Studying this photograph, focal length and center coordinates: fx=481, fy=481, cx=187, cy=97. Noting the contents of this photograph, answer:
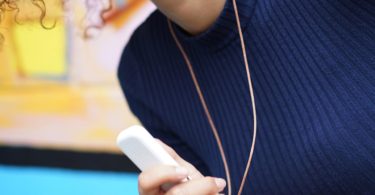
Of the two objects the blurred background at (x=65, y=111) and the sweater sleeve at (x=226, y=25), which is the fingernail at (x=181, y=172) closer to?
the sweater sleeve at (x=226, y=25)

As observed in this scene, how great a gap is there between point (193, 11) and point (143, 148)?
188 millimetres

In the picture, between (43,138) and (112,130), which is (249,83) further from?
(43,138)

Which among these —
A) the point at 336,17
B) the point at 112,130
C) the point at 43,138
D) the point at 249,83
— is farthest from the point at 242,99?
the point at 43,138

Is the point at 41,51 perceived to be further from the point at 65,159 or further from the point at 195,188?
the point at 195,188

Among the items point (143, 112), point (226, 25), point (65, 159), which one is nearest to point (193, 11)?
point (226, 25)

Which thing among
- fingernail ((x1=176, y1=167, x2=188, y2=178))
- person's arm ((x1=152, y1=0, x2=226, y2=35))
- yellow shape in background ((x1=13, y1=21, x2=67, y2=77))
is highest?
person's arm ((x1=152, y1=0, x2=226, y2=35))

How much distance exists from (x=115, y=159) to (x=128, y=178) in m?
0.08

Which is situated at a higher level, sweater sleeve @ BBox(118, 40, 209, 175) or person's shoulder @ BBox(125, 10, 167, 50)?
person's shoulder @ BBox(125, 10, 167, 50)

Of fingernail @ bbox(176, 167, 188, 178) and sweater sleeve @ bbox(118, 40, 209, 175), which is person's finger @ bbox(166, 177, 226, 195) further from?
sweater sleeve @ bbox(118, 40, 209, 175)

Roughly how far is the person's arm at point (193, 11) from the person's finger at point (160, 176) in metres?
0.19

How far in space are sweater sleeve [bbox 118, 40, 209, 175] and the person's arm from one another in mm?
130

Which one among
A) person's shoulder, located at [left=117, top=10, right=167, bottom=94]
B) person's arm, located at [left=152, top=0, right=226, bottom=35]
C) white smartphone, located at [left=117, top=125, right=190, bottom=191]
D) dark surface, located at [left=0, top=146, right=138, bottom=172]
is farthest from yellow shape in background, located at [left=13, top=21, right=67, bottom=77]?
white smartphone, located at [left=117, top=125, right=190, bottom=191]

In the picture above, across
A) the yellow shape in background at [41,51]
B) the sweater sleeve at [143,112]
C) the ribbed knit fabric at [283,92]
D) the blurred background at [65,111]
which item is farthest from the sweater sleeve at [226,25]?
the yellow shape in background at [41,51]

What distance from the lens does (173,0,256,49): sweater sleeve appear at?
1.69ft
